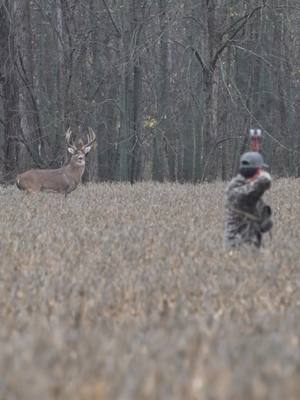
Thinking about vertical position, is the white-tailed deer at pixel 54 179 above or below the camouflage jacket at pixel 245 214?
below

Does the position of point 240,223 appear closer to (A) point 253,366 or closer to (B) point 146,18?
(A) point 253,366

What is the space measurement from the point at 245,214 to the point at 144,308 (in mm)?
3348

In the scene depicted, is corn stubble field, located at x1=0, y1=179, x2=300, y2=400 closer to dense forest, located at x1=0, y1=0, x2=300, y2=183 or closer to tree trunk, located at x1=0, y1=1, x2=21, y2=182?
tree trunk, located at x1=0, y1=1, x2=21, y2=182

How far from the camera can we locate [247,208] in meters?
8.95

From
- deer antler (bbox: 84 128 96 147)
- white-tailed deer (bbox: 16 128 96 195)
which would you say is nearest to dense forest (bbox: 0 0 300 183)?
deer antler (bbox: 84 128 96 147)

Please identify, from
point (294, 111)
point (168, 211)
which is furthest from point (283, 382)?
point (294, 111)

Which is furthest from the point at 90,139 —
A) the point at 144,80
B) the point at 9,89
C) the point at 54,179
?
the point at 144,80

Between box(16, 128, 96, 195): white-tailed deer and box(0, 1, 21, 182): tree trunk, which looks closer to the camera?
box(16, 128, 96, 195): white-tailed deer

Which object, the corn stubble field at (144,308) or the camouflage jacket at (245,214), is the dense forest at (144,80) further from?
the camouflage jacket at (245,214)

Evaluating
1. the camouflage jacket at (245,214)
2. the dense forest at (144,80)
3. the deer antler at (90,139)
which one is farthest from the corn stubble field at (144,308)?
the dense forest at (144,80)

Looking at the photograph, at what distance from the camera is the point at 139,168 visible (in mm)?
29391

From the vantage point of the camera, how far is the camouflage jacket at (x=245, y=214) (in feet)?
29.0

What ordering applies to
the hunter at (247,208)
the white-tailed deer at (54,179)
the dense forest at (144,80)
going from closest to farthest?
the hunter at (247,208)
the white-tailed deer at (54,179)
the dense forest at (144,80)

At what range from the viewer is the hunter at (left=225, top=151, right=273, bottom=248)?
28.9 ft
